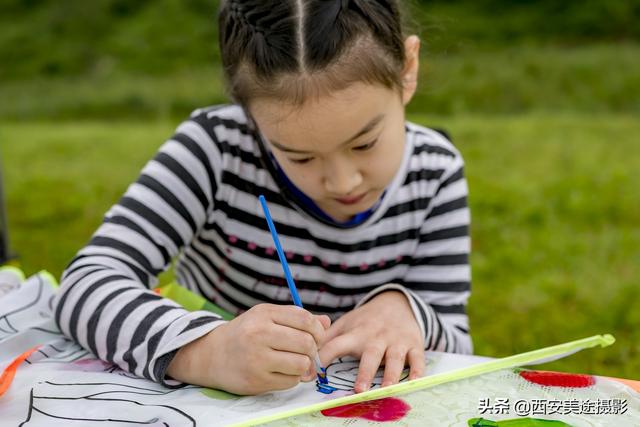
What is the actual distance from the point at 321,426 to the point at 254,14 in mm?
493

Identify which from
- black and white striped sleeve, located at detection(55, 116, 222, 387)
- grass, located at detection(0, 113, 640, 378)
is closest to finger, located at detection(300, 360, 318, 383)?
black and white striped sleeve, located at detection(55, 116, 222, 387)

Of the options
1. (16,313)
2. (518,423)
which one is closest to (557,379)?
(518,423)

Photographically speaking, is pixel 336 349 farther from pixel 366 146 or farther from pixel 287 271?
pixel 366 146

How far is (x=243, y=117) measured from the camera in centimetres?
119

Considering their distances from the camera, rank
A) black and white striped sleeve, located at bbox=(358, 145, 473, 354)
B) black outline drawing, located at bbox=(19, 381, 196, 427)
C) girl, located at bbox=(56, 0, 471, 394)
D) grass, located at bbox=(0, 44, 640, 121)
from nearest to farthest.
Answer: black outline drawing, located at bbox=(19, 381, 196, 427)
girl, located at bbox=(56, 0, 471, 394)
black and white striped sleeve, located at bbox=(358, 145, 473, 354)
grass, located at bbox=(0, 44, 640, 121)

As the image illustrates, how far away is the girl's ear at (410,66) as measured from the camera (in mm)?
1039

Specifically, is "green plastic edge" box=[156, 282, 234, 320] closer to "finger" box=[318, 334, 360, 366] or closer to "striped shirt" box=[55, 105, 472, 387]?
"striped shirt" box=[55, 105, 472, 387]

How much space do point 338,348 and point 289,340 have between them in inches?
4.7

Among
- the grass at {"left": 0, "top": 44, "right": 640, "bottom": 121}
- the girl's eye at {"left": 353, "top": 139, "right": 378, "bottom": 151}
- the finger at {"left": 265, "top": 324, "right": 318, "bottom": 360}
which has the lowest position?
the finger at {"left": 265, "top": 324, "right": 318, "bottom": 360}

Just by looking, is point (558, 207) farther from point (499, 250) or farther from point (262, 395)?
point (262, 395)

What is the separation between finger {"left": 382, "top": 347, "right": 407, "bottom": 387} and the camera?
0.86 metres

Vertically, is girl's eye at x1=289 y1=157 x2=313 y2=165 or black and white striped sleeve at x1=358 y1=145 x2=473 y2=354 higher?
girl's eye at x1=289 y1=157 x2=313 y2=165

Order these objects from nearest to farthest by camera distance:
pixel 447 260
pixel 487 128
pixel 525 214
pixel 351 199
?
1. pixel 351 199
2. pixel 447 260
3. pixel 525 214
4. pixel 487 128

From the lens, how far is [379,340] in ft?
2.97
